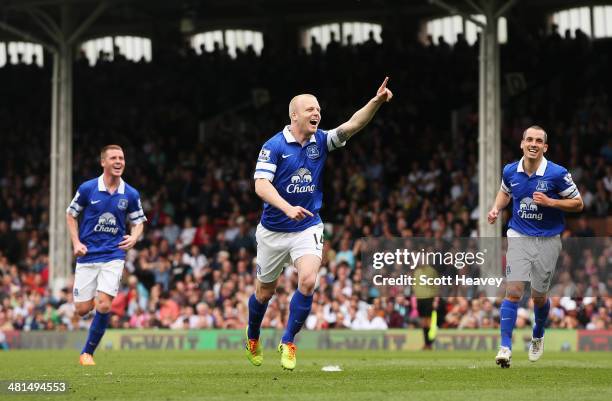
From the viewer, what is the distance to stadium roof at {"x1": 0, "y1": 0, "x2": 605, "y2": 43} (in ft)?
120

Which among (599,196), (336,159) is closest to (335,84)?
(336,159)

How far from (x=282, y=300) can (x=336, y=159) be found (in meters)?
8.39

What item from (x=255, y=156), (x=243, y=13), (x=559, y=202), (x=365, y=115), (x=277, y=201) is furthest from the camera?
(x=243, y=13)

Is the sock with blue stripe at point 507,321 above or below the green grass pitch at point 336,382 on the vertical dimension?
above

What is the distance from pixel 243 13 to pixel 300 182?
3042 centimetres

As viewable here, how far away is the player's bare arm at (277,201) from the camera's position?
10875 mm

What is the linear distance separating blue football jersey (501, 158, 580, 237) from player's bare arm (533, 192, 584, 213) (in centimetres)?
17

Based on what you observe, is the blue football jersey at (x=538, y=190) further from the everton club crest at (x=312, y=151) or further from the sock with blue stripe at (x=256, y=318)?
the sock with blue stripe at (x=256, y=318)

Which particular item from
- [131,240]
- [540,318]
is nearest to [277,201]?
[131,240]

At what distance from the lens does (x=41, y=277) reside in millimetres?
30000

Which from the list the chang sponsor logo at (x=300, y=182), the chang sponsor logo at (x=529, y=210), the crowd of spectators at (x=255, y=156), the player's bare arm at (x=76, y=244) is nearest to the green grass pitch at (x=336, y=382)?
the player's bare arm at (x=76, y=244)

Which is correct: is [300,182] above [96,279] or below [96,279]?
above

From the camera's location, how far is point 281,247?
38.9 ft

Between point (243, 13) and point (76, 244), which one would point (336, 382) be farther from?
point (243, 13)
